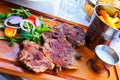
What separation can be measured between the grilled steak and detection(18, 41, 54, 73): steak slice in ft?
0.10

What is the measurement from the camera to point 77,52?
3.16 ft

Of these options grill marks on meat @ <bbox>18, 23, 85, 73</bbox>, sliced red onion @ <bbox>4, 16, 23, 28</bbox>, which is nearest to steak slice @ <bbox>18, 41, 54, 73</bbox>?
grill marks on meat @ <bbox>18, 23, 85, 73</bbox>

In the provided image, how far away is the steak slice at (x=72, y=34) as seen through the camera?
3.22 feet

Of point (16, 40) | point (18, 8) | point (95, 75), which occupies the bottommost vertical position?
point (95, 75)

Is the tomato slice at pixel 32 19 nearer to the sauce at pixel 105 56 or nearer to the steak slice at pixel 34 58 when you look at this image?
the steak slice at pixel 34 58

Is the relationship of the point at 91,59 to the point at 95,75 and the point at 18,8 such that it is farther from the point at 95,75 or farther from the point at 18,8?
the point at 18,8

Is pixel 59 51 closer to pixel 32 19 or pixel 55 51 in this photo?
pixel 55 51

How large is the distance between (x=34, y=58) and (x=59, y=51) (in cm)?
13

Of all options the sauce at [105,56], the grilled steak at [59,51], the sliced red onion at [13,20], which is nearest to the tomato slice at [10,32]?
the sliced red onion at [13,20]

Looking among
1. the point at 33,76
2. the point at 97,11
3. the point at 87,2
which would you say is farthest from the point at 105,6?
the point at 33,76

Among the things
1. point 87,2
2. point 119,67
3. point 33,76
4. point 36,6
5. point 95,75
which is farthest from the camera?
point 87,2

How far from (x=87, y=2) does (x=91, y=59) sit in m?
0.43

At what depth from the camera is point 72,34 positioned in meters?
1.01

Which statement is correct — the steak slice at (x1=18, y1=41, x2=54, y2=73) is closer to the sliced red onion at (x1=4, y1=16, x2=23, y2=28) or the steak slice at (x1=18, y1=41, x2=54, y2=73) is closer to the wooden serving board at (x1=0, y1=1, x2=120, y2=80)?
the wooden serving board at (x1=0, y1=1, x2=120, y2=80)
